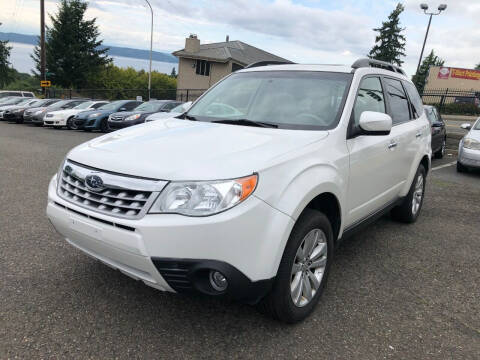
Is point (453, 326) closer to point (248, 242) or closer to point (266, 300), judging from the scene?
point (266, 300)

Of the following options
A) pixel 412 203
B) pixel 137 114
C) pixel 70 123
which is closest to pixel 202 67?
pixel 70 123

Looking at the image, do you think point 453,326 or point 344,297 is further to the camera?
point 344,297

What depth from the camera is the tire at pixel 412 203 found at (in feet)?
14.8

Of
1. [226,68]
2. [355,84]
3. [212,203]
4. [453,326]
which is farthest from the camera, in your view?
[226,68]

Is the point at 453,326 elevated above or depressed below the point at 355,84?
below

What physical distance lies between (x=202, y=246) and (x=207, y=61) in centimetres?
3706

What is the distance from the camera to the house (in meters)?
36.2

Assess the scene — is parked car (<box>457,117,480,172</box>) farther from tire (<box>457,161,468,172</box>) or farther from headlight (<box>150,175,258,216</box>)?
headlight (<box>150,175,258,216</box>)

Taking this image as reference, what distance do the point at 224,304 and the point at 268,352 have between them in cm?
58

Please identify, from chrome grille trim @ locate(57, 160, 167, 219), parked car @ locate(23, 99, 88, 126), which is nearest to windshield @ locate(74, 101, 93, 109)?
parked car @ locate(23, 99, 88, 126)

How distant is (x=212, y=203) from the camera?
2.01 metres

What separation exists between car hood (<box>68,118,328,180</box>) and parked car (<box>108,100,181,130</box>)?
34.7 ft

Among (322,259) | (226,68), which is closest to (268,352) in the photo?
(322,259)

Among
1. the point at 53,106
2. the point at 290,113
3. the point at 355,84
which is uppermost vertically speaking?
the point at 355,84
